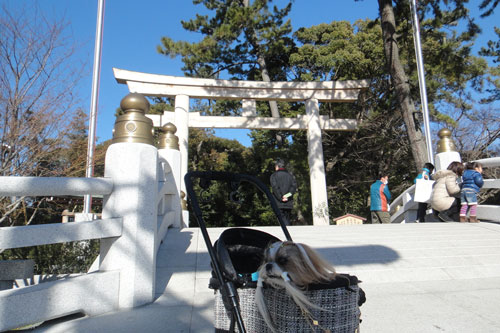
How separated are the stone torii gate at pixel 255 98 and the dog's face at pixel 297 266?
850 centimetres

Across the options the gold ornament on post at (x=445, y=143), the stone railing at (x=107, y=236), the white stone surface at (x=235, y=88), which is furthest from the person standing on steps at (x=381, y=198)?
the stone railing at (x=107, y=236)

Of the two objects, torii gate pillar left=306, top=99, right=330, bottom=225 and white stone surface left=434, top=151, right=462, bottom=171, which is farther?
torii gate pillar left=306, top=99, right=330, bottom=225

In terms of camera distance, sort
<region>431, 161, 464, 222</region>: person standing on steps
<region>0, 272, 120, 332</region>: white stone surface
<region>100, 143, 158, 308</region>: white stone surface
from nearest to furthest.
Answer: <region>0, 272, 120, 332</region>: white stone surface → <region>100, 143, 158, 308</region>: white stone surface → <region>431, 161, 464, 222</region>: person standing on steps

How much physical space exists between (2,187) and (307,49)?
1316 cm

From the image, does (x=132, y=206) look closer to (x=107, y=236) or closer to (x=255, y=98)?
(x=107, y=236)

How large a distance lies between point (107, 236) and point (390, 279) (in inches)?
117

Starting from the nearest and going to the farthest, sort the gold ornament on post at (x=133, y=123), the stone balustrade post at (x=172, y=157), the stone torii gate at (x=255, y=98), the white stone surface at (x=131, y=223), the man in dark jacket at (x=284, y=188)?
the white stone surface at (x=131, y=223), the gold ornament on post at (x=133, y=123), the stone balustrade post at (x=172, y=157), the man in dark jacket at (x=284, y=188), the stone torii gate at (x=255, y=98)

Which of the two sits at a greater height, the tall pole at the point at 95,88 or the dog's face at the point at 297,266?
the tall pole at the point at 95,88

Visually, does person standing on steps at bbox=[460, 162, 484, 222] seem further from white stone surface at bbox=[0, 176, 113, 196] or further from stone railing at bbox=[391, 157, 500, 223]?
white stone surface at bbox=[0, 176, 113, 196]

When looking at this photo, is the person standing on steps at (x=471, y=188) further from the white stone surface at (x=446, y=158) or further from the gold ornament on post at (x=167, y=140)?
the gold ornament on post at (x=167, y=140)

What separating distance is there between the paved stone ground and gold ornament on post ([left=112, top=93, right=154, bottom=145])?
148cm

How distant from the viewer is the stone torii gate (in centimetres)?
1010

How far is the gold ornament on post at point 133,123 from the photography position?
10.2ft

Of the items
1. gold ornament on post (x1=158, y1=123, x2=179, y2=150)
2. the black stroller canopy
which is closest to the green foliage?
gold ornament on post (x1=158, y1=123, x2=179, y2=150)
